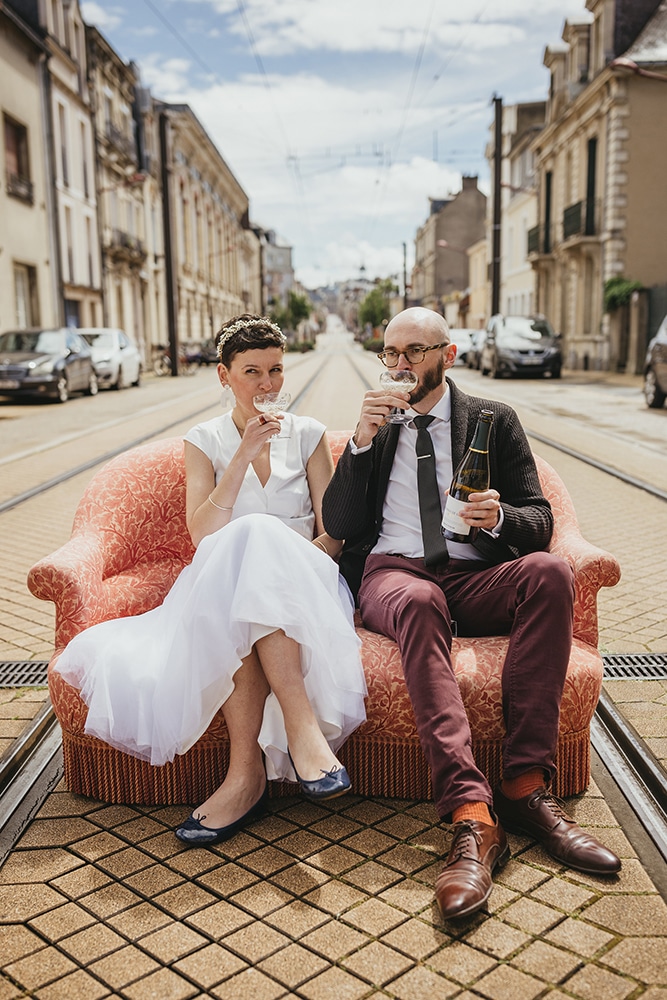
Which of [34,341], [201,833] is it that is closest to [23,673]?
[201,833]

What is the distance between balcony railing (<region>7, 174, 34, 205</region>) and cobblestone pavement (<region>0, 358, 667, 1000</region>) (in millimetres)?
24851

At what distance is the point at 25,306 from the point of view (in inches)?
1053

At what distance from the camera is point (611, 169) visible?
28703mm

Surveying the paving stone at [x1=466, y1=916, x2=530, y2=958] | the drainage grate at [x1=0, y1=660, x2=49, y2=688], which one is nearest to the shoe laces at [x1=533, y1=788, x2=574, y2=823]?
the paving stone at [x1=466, y1=916, x2=530, y2=958]

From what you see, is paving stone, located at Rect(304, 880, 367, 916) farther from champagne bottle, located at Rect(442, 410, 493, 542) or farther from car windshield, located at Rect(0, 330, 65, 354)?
car windshield, located at Rect(0, 330, 65, 354)

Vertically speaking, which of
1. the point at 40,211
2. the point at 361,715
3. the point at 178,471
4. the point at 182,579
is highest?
the point at 40,211

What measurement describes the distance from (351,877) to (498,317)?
2512 centimetres

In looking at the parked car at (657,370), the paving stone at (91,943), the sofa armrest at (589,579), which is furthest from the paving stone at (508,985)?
the parked car at (657,370)

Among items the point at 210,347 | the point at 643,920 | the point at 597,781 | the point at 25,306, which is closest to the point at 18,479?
the point at 597,781

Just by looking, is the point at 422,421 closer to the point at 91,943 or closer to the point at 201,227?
the point at 91,943

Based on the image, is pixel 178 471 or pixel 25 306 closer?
pixel 178 471

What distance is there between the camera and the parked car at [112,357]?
23.7 meters

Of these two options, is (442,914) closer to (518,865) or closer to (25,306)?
(518,865)

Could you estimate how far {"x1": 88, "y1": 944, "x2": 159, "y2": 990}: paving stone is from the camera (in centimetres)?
220
